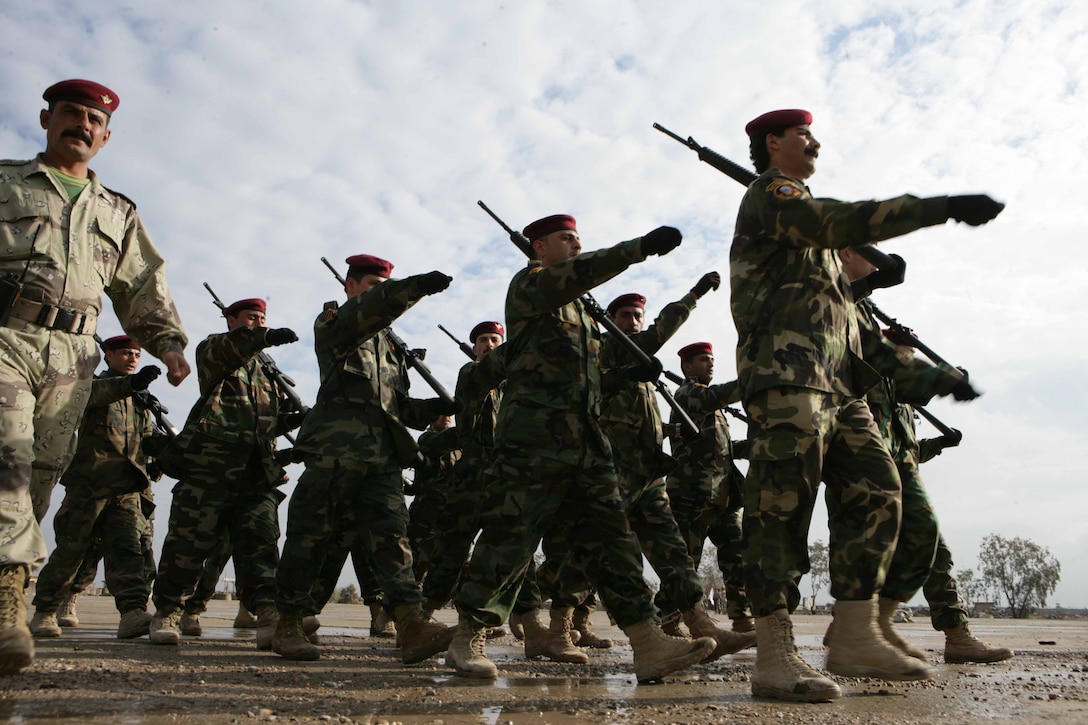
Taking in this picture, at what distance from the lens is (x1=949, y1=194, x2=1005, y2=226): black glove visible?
10.3ft

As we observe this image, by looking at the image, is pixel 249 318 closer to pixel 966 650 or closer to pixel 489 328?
pixel 489 328

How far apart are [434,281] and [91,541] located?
4767mm

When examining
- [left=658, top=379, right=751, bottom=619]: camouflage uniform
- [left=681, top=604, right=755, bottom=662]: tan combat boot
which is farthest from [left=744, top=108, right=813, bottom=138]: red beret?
[left=658, top=379, right=751, bottom=619]: camouflage uniform

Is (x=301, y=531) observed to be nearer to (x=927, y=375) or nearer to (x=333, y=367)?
(x=333, y=367)

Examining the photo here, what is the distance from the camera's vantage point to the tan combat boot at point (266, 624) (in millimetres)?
5688

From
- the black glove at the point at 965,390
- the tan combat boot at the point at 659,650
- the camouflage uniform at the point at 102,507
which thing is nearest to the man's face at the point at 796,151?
the black glove at the point at 965,390

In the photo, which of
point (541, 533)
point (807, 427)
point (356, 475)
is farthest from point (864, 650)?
point (356, 475)

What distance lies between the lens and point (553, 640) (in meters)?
5.45

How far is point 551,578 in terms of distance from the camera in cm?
635

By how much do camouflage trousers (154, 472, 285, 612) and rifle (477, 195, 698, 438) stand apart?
110 inches

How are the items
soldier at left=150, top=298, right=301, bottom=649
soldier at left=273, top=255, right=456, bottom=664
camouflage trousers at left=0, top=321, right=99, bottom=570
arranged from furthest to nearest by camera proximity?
soldier at left=150, top=298, right=301, bottom=649, soldier at left=273, top=255, right=456, bottom=664, camouflage trousers at left=0, top=321, right=99, bottom=570

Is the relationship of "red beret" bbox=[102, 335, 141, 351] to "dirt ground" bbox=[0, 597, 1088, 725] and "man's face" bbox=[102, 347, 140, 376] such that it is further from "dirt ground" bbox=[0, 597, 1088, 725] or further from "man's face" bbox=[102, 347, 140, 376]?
"dirt ground" bbox=[0, 597, 1088, 725]

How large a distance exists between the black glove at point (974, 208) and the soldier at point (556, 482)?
4.01 feet

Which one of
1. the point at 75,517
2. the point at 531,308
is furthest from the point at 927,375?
the point at 75,517
